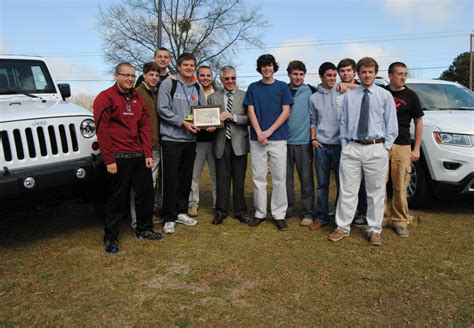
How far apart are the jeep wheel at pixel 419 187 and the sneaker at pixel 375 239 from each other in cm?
136

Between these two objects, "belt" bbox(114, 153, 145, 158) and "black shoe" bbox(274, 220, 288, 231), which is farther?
"black shoe" bbox(274, 220, 288, 231)

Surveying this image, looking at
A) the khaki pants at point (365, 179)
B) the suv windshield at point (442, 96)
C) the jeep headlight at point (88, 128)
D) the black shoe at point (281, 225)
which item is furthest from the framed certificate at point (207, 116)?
the suv windshield at point (442, 96)

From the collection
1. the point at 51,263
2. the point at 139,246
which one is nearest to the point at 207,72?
the point at 139,246

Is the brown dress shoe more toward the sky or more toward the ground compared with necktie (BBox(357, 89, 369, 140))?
more toward the ground

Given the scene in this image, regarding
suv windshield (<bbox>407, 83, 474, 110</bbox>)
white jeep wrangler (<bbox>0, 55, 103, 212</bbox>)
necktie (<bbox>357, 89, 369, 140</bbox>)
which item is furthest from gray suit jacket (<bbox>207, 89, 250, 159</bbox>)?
suv windshield (<bbox>407, 83, 474, 110</bbox>)

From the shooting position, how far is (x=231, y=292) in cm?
328

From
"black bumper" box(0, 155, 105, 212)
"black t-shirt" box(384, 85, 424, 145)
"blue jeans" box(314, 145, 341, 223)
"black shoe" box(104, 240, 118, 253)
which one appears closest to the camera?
"black bumper" box(0, 155, 105, 212)

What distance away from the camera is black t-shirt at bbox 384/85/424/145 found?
452 cm

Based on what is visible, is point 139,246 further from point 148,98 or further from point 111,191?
point 148,98

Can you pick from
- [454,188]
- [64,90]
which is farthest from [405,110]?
[64,90]

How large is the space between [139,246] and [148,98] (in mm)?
1623

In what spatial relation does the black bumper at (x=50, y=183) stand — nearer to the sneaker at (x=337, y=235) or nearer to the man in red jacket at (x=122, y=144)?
the man in red jacket at (x=122, y=144)

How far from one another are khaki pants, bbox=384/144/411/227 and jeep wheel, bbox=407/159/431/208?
2.50ft

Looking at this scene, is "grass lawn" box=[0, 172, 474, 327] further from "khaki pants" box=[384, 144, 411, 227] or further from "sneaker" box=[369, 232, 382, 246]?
"khaki pants" box=[384, 144, 411, 227]
